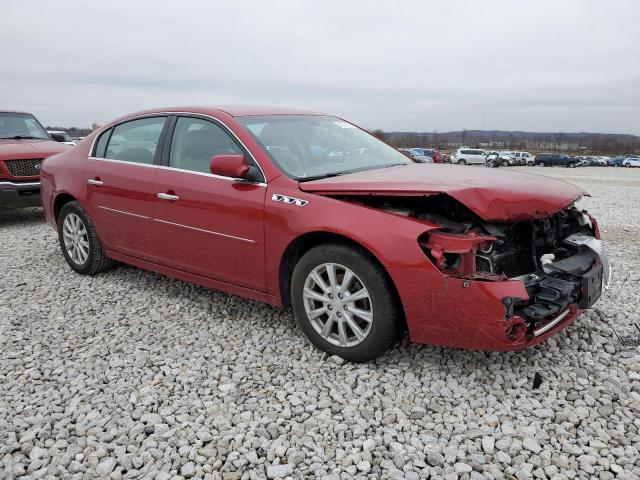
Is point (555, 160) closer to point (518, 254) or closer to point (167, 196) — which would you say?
point (518, 254)

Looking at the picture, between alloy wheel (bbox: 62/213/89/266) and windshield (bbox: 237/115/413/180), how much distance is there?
7.36 ft

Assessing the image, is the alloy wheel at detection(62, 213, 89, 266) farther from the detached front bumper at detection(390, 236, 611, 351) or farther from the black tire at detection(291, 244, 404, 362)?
the detached front bumper at detection(390, 236, 611, 351)

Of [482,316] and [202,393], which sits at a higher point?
[482,316]

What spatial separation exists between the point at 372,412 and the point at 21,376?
2192 millimetres

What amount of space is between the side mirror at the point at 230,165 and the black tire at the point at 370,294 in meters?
0.72

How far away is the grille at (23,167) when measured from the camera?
7.95m

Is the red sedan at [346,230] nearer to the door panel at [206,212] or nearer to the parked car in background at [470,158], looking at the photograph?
the door panel at [206,212]

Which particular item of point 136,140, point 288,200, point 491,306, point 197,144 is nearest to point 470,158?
point 136,140

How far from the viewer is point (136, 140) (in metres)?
4.53

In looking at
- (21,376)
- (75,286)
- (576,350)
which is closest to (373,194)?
(576,350)

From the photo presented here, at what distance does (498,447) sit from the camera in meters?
2.48

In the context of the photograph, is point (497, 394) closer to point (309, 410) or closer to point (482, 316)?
point (482, 316)

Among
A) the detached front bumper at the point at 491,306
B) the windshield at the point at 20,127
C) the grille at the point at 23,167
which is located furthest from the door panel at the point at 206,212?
the windshield at the point at 20,127

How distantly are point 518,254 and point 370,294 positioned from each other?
1032 mm
